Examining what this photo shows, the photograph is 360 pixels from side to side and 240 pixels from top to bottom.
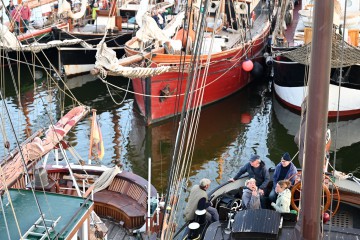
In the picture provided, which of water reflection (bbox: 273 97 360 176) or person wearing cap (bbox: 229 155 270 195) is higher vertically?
person wearing cap (bbox: 229 155 270 195)

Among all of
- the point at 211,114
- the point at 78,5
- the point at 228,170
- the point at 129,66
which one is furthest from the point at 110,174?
the point at 78,5

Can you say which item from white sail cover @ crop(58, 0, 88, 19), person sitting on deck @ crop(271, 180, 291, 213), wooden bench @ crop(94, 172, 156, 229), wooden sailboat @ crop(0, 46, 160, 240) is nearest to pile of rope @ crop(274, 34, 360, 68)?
wooden bench @ crop(94, 172, 156, 229)

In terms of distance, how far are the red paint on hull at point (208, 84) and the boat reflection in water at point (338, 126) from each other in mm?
2096

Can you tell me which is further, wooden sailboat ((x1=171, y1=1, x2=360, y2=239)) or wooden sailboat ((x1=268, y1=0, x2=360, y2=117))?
wooden sailboat ((x1=268, y1=0, x2=360, y2=117))

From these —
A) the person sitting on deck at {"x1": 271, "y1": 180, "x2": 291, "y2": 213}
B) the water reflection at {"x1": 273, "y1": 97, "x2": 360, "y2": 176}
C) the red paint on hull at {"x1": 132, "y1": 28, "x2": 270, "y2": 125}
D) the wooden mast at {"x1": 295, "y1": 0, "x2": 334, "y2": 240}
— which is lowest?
the water reflection at {"x1": 273, "y1": 97, "x2": 360, "y2": 176}

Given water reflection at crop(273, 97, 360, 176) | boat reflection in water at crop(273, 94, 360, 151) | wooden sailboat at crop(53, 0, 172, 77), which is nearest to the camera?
water reflection at crop(273, 97, 360, 176)

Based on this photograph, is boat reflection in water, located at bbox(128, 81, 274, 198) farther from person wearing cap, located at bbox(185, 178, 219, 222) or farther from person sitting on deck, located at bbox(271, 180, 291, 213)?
person sitting on deck, located at bbox(271, 180, 291, 213)

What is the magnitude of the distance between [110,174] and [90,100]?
12.5m

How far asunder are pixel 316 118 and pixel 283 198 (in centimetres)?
480

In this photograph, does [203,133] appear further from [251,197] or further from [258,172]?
[251,197]

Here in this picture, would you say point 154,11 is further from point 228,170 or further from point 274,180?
point 274,180

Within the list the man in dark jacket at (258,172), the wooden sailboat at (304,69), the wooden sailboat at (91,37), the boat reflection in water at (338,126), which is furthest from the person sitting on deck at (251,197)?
the wooden sailboat at (91,37)

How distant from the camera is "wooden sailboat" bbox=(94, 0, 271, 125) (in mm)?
20578

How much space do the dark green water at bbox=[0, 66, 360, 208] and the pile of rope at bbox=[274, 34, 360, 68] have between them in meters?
2.46
